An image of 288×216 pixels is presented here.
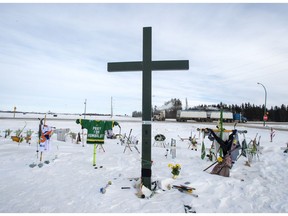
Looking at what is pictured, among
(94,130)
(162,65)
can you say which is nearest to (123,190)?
(94,130)

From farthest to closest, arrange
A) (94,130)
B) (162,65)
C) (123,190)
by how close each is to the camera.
A: (94,130) → (162,65) → (123,190)

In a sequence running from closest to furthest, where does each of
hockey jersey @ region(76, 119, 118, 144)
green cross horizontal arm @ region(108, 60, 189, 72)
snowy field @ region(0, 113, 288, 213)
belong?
snowy field @ region(0, 113, 288, 213) → green cross horizontal arm @ region(108, 60, 189, 72) → hockey jersey @ region(76, 119, 118, 144)

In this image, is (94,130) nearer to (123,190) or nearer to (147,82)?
(123,190)

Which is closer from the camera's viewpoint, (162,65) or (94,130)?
(162,65)

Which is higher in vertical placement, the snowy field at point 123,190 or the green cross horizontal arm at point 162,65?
the green cross horizontal arm at point 162,65

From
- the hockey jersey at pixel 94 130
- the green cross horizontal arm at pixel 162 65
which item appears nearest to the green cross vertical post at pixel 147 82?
the green cross horizontal arm at pixel 162 65

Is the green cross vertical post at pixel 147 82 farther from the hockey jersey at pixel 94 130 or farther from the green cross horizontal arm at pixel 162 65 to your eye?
the hockey jersey at pixel 94 130

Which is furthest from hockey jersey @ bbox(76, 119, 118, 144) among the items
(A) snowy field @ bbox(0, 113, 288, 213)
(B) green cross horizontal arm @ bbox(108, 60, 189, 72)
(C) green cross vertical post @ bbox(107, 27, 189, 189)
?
(B) green cross horizontal arm @ bbox(108, 60, 189, 72)

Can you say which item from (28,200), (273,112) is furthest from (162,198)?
(273,112)

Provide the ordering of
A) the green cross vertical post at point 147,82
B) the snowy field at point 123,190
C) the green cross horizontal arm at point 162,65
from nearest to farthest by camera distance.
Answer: the snowy field at point 123,190 → the green cross vertical post at point 147,82 → the green cross horizontal arm at point 162,65

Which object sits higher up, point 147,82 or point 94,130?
point 147,82

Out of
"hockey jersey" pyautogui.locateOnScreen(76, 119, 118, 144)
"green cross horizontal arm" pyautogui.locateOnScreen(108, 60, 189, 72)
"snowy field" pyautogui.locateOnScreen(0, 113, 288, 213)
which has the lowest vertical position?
"snowy field" pyautogui.locateOnScreen(0, 113, 288, 213)

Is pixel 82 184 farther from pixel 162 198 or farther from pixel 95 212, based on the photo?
pixel 162 198

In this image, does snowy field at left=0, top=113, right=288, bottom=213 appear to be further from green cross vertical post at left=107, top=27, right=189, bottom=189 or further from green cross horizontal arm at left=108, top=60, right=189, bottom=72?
green cross horizontal arm at left=108, top=60, right=189, bottom=72
